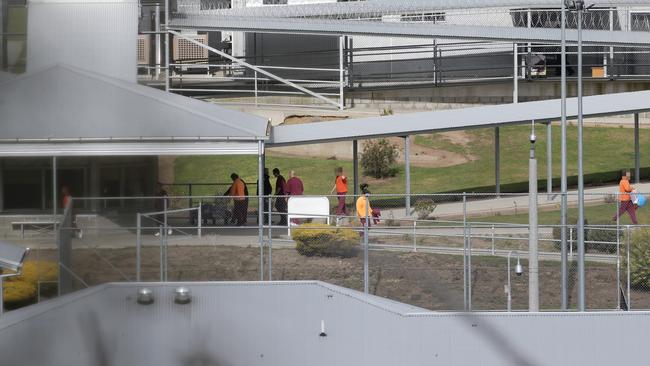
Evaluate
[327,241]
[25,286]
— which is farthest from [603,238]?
[25,286]

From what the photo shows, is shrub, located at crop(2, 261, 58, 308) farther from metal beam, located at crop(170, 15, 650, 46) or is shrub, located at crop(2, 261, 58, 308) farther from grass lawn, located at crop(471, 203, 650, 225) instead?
metal beam, located at crop(170, 15, 650, 46)

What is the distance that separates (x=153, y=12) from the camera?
28.9 meters

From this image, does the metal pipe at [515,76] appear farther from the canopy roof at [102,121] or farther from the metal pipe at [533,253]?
the metal pipe at [533,253]

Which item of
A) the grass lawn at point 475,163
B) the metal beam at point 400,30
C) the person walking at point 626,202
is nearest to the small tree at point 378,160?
the grass lawn at point 475,163

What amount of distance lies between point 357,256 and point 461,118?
794cm

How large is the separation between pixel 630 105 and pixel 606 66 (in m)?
7.03

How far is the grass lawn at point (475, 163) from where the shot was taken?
2678 cm

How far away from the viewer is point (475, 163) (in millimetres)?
28828

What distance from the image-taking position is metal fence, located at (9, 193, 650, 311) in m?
15.0

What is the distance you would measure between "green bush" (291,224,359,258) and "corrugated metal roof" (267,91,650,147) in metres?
5.96

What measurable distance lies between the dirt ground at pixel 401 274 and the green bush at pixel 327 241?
102mm

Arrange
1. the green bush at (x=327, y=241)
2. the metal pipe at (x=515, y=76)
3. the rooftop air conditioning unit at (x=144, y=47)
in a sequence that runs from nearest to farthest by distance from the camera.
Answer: the green bush at (x=327, y=241) → the rooftop air conditioning unit at (x=144, y=47) → the metal pipe at (x=515, y=76)

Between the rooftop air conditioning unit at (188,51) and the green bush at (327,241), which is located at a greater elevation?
the rooftop air conditioning unit at (188,51)

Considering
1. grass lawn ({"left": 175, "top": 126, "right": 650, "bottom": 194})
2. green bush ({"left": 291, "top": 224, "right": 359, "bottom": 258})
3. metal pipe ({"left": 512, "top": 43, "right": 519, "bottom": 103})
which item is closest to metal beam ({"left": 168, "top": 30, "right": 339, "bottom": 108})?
grass lawn ({"left": 175, "top": 126, "right": 650, "bottom": 194})
